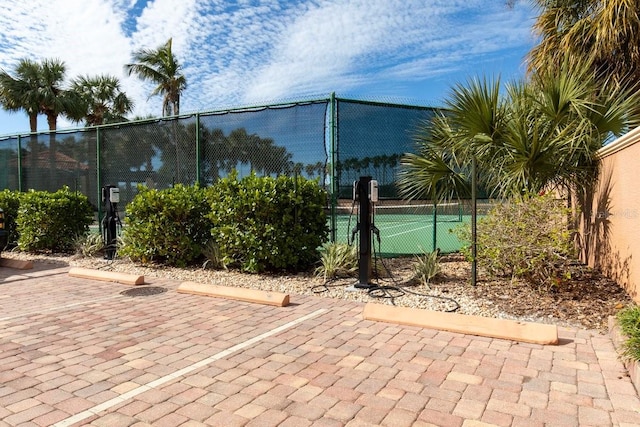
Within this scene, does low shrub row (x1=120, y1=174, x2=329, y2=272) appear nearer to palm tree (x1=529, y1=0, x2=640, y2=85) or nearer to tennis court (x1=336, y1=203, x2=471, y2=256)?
tennis court (x1=336, y1=203, x2=471, y2=256)

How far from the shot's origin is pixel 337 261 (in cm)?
644

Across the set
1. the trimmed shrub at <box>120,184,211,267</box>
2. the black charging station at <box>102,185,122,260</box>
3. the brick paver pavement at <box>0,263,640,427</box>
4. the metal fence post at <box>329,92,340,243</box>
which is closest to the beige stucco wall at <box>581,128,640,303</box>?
the brick paver pavement at <box>0,263,640,427</box>

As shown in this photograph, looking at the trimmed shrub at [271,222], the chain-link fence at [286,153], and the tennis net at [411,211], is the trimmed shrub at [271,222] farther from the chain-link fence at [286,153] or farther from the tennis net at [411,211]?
the tennis net at [411,211]

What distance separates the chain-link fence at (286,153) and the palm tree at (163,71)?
1752 centimetres

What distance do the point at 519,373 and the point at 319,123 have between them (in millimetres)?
4883

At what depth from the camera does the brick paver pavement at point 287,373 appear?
2711 millimetres

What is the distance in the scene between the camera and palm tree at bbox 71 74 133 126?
26.9m

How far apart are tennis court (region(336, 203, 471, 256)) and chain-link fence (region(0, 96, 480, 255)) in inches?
Result: 0.8

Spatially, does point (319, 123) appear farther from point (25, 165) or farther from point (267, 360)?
point (25, 165)

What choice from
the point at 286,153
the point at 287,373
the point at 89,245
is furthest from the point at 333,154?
the point at 89,245

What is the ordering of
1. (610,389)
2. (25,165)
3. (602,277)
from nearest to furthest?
1. (610,389)
2. (602,277)
3. (25,165)

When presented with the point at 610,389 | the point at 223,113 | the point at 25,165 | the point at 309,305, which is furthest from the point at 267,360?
the point at 25,165

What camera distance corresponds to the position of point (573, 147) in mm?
5508

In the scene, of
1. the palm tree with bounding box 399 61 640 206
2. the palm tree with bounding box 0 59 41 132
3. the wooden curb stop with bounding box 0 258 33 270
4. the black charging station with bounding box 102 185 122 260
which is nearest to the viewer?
the palm tree with bounding box 399 61 640 206
